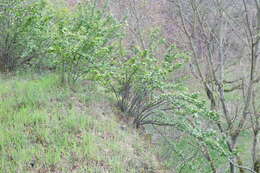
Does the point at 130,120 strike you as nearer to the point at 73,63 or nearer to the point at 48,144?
the point at 73,63

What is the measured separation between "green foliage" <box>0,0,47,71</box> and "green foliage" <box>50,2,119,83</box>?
19.8 inches

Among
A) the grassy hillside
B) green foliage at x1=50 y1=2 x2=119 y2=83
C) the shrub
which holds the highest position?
green foliage at x1=50 y1=2 x2=119 y2=83

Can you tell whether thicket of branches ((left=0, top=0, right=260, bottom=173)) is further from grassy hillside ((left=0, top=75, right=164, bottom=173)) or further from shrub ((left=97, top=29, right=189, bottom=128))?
grassy hillside ((left=0, top=75, right=164, bottom=173))

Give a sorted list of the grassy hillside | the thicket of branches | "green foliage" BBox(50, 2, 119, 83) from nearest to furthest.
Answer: the grassy hillside
the thicket of branches
"green foliage" BBox(50, 2, 119, 83)

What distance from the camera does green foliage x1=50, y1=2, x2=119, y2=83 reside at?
14.9 feet

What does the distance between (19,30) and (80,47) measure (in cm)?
178

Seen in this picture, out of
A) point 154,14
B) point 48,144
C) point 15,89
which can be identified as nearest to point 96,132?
point 48,144

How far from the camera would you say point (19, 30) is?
5.43m

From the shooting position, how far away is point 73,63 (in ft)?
16.3

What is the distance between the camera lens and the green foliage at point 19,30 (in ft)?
17.3

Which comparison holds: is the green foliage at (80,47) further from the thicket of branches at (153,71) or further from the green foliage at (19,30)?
the green foliage at (19,30)

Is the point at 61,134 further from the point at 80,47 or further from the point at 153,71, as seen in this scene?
the point at 153,71

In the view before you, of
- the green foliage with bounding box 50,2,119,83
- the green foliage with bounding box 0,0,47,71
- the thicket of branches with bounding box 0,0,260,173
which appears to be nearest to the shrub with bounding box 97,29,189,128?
the thicket of branches with bounding box 0,0,260,173

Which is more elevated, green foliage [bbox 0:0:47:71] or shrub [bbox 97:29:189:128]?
green foliage [bbox 0:0:47:71]
